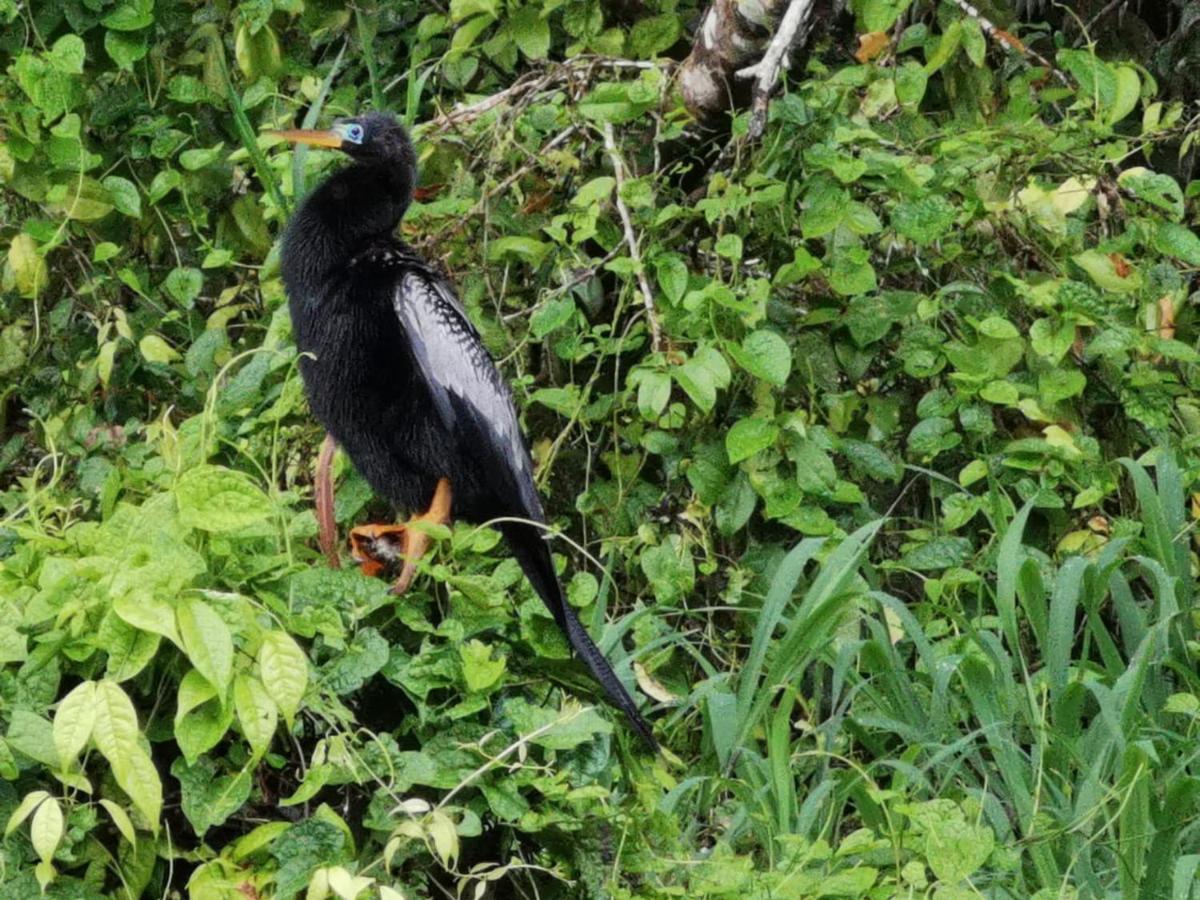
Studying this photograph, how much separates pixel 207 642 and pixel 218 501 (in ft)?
0.66

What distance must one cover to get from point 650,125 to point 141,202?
1.35m

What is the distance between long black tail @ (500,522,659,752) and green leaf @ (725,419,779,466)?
2.13 ft

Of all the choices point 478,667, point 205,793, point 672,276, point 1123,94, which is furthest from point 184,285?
point 205,793

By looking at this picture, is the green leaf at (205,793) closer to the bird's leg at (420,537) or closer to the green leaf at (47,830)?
the green leaf at (47,830)

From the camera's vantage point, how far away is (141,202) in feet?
15.7

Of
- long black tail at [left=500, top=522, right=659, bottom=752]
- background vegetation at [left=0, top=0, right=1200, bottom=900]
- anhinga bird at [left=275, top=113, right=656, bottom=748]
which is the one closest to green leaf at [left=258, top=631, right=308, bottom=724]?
background vegetation at [left=0, top=0, right=1200, bottom=900]

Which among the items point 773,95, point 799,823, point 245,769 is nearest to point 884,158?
point 773,95

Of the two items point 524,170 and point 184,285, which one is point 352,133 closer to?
point 524,170

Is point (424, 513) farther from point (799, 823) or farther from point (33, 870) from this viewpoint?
point (33, 870)

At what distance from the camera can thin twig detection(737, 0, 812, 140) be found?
382 centimetres

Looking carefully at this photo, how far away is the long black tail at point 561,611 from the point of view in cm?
286

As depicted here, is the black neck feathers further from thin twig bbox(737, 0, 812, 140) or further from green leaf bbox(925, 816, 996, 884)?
green leaf bbox(925, 816, 996, 884)

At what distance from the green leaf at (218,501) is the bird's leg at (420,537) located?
507 millimetres

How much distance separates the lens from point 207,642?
2.12 metres
